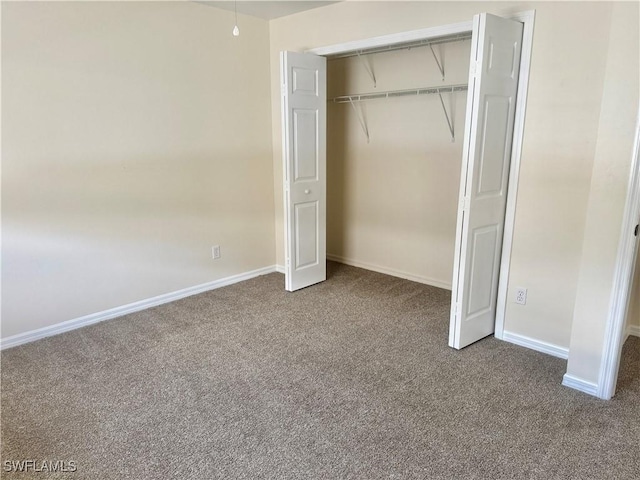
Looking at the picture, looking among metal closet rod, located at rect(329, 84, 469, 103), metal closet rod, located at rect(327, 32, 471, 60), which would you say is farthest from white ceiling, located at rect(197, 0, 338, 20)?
metal closet rod, located at rect(329, 84, 469, 103)

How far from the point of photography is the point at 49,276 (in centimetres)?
309

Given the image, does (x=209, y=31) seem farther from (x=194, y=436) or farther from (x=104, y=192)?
(x=194, y=436)

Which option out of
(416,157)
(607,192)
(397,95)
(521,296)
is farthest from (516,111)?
(397,95)

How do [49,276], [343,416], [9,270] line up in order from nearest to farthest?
[343,416], [9,270], [49,276]

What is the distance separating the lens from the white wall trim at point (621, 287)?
7.00 ft

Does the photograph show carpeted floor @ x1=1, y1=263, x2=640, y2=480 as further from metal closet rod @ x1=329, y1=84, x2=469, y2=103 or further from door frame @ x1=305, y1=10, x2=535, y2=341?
metal closet rod @ x1=329, y1=84, x2=469, y2=103

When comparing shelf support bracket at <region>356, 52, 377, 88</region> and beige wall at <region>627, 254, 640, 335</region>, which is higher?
shelf support bracket at <region>356, 52, 377, 88</region>

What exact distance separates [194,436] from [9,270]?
5.97 feet

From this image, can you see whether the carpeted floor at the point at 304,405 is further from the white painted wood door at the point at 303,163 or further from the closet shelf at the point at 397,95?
the closet shelf at the point at 397,95

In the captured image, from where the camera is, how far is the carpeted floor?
6.30 ft

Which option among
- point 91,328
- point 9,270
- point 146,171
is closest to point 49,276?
point 9,270

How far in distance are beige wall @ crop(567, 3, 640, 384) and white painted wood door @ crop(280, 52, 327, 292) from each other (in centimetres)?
222

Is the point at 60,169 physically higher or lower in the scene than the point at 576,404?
higher

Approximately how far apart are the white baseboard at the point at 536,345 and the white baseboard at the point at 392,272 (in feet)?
3.43
